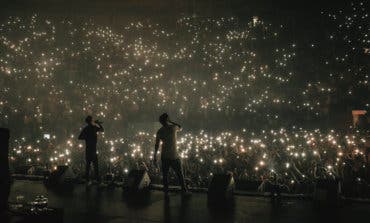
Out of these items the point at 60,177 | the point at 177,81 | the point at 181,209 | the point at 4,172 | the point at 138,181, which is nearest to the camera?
the point at 4,172

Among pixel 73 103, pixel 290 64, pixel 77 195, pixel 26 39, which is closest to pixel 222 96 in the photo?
pixel 290 64

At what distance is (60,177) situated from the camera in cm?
997

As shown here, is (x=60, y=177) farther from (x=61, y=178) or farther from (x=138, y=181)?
(x=138, y=181)

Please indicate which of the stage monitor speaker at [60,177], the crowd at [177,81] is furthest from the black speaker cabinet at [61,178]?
the crowd at [177,81]

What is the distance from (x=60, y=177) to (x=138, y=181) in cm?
263

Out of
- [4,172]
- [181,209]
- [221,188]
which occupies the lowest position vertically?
[181,209]

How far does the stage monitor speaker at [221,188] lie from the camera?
7.78 meters

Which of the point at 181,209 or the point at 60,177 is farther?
the point at 60,177

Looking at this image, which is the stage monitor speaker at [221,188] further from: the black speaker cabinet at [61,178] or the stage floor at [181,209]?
the black speaker cabinet at [61,178]

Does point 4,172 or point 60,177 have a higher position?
point 4,172

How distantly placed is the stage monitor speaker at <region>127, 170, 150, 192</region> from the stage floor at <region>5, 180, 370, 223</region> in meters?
0.41

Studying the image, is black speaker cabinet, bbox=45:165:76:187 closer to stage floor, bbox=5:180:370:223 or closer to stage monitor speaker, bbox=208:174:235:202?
stage floor, bbox=5:180:370:223

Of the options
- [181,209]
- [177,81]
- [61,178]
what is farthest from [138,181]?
[177,81]

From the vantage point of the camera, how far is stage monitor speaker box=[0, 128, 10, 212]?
4.19m
